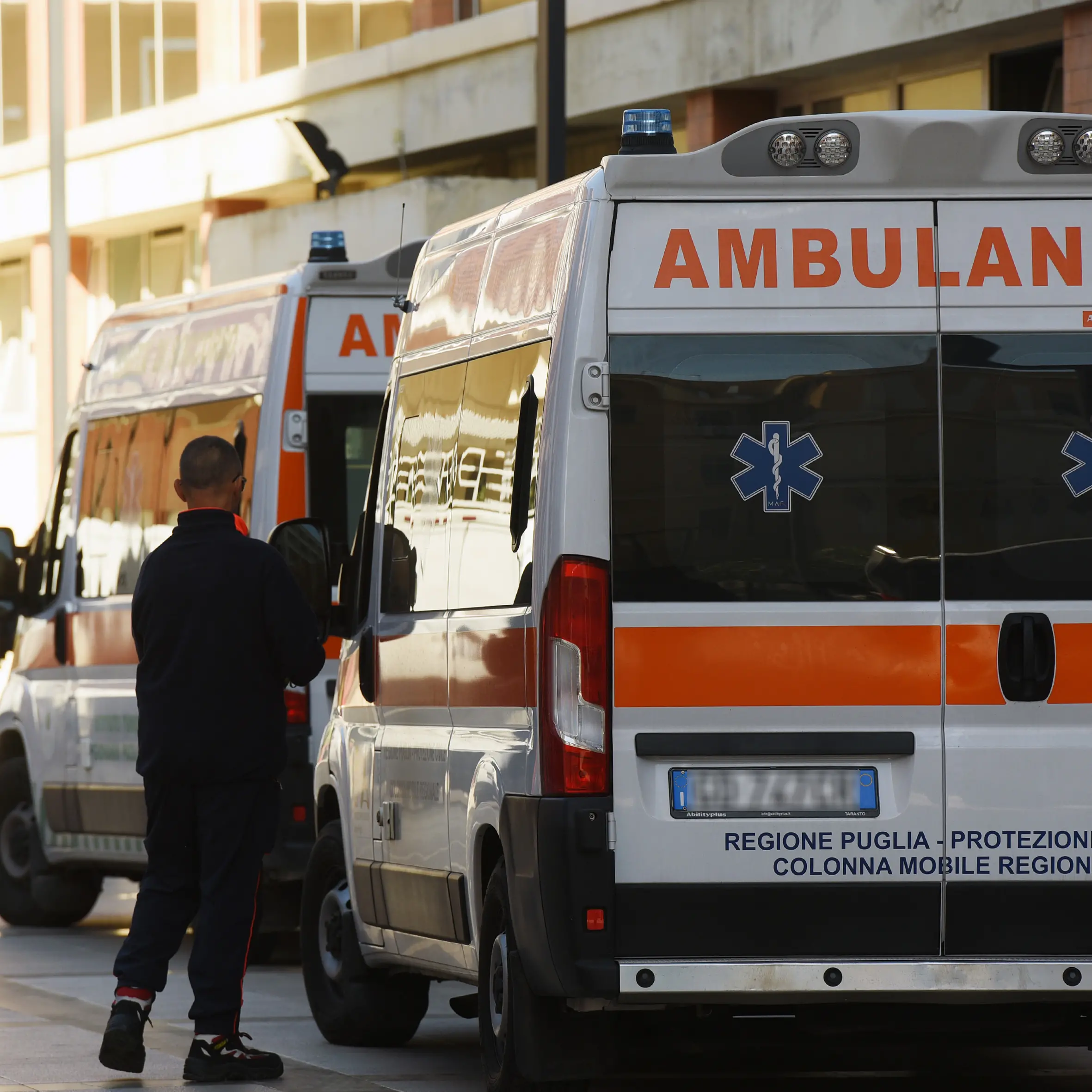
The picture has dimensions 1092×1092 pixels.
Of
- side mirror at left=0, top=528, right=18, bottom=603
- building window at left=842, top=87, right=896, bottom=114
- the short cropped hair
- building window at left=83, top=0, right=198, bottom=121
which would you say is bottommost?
side mirror at left=0, top=528, right=18, bottom=603

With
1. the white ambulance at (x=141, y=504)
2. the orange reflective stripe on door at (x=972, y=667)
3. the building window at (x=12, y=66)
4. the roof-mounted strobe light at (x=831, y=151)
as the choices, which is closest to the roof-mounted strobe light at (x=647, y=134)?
the roof-mounted strobe light at (x=831, y=151)

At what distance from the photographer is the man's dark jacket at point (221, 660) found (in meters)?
8.08

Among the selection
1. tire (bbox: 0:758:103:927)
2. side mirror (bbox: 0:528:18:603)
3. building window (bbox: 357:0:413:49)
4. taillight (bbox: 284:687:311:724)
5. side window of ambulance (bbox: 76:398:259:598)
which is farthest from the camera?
building window (bbox: 357:0:413:49)

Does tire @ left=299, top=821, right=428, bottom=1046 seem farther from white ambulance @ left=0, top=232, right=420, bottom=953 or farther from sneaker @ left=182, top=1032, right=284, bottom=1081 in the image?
white ambulance @ left=0, top=232, right=420, bottom=953

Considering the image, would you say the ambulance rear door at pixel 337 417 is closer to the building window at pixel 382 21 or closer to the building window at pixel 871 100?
the building window at pixel 871 100

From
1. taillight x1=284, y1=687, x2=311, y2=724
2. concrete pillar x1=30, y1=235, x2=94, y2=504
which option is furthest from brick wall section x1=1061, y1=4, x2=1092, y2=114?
concrete pillar x1=30, y1=235, x2=94, y2=504

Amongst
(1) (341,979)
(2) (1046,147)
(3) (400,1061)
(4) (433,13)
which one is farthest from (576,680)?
(4) (433,13)

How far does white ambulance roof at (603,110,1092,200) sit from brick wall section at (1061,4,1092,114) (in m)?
10.9

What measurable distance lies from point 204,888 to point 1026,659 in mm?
2568

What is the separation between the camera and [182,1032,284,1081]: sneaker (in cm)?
805

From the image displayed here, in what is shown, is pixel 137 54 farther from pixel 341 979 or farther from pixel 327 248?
pixel 341 979

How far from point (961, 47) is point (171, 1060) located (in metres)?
12.9

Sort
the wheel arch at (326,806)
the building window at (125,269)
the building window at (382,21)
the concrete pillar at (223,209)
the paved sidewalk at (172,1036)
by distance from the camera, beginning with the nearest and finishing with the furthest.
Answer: the paved sidewalk at (172,1036) → the wheel arch at (326,806) → the building window at (382,21) → the concrete pillar at (223,209) → the building window at (125,269)

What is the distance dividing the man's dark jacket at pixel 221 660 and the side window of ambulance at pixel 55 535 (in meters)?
5.37
